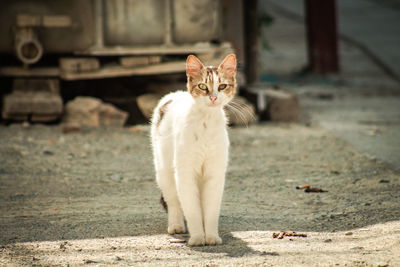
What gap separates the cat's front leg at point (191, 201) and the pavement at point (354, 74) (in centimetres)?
282

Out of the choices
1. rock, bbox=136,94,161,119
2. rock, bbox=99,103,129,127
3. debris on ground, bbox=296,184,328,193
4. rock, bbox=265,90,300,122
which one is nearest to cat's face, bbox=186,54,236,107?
debris on ground, bbox=296,184,328,193

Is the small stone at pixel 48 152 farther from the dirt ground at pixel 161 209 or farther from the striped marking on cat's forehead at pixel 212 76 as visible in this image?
the striped marking on cat's forehead at pixel 212 76

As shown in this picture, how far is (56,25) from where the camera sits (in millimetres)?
7848

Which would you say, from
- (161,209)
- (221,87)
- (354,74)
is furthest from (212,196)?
(354,74)

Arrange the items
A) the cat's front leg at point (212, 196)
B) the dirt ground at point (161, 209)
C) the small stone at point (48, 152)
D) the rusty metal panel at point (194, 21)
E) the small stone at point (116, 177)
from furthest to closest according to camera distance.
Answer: the rusty metal panel at point (194, 21) < the small stone at point (48, 152) < the small stone at point (116, 177) < the cat's front leg at point (212, 196) < the dirt ground at point (161, 209)

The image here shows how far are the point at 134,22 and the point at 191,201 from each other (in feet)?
16.5

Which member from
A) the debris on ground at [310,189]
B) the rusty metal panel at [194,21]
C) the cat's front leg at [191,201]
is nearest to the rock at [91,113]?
the rusty metal panel at [194,21]

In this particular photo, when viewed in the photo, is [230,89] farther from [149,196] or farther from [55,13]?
[55,13]

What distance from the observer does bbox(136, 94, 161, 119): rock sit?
8188 millimetres

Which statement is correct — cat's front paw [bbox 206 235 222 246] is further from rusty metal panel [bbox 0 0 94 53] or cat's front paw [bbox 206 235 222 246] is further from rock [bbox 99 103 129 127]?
rusty metal panel [bbox 0 0 94 53]

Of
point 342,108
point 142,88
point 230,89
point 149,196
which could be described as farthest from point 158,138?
point 342,108

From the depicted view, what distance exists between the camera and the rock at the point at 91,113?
7.97 m

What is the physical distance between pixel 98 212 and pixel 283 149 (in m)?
3.09

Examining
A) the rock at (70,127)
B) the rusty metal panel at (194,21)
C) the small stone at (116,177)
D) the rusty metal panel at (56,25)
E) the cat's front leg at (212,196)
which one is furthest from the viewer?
the rusty metal panel at (194,21)
